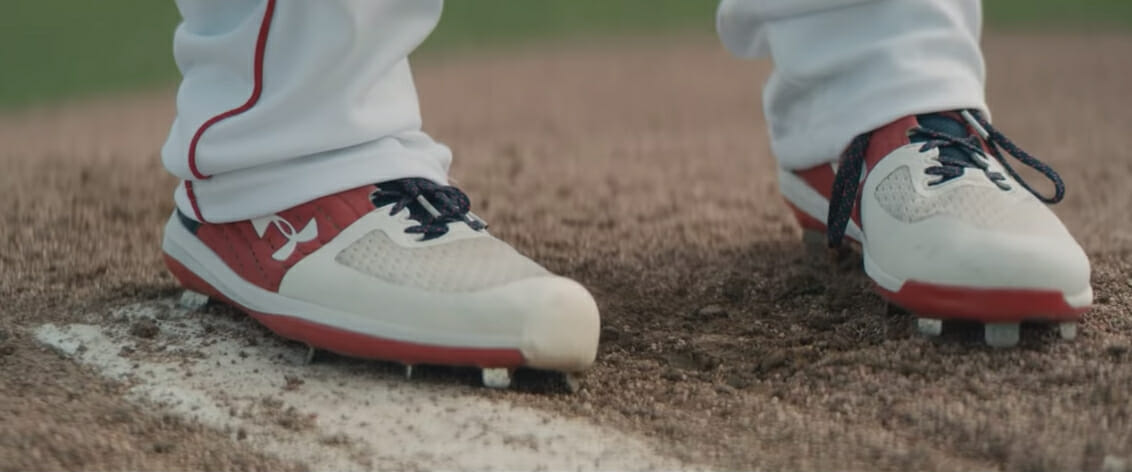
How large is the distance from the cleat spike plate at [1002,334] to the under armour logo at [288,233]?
50 centimetres

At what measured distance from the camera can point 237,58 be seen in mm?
903

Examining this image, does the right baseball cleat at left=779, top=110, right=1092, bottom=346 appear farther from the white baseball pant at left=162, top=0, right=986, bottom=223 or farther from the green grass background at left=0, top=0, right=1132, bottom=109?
the green grass background at left=0, top=0, right=1132, bottom=109

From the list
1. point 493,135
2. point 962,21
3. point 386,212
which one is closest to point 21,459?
point 386,212

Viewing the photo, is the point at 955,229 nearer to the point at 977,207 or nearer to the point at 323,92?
the point at 977,207

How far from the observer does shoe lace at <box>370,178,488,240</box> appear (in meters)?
0.89

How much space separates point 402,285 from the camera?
83 centimetres

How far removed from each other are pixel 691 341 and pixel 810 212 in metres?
0.24

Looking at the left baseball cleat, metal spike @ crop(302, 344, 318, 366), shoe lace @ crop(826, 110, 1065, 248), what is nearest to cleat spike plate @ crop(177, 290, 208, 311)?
the left baseball cleat

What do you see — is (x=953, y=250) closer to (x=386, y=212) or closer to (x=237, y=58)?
(x=386, y=212)

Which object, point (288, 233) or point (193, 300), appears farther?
point (193, 300)

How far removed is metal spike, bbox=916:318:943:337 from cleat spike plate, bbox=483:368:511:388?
31 centimetres

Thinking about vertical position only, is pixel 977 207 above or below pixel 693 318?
above

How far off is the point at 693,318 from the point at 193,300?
424 mm

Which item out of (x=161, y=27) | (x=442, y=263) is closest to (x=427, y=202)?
(x=442, y=263)
